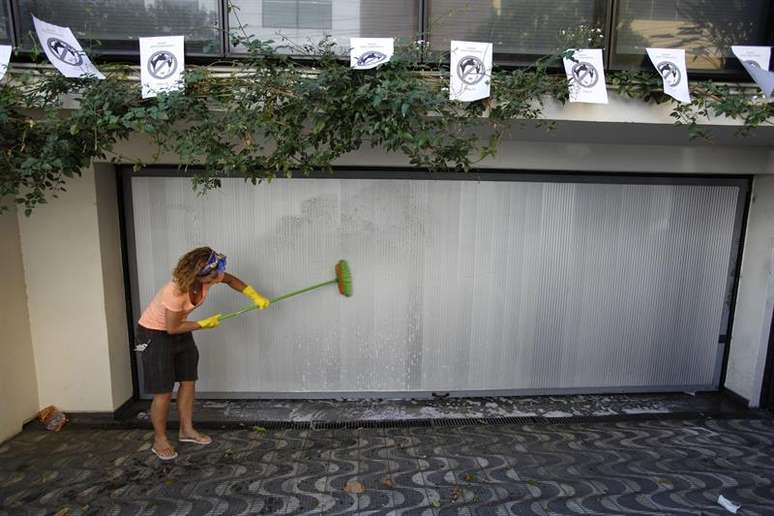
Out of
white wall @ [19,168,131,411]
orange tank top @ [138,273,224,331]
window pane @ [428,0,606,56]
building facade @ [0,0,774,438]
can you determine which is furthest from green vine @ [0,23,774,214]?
orange tank top @ [138,273,224,331]

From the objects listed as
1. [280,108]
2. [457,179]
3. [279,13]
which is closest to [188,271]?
[280,108]

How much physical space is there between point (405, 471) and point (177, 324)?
196cm

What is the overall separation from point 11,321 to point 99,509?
1.77m

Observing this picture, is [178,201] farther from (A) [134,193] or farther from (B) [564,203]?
(B) [564,203]

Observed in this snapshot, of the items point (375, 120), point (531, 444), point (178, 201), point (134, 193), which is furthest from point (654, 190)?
point (134, 193)

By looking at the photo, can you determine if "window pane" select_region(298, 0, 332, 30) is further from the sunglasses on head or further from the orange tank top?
the orange tank top

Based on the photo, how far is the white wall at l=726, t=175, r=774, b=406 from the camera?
165 inches

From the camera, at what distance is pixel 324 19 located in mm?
3246

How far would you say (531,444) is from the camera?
375 centimetres

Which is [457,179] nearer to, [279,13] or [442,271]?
[442,271]

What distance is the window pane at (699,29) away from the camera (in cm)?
327

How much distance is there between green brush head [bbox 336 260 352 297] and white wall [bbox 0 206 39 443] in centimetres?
259

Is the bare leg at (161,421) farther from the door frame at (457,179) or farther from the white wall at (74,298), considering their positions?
the door frame at (457,179)

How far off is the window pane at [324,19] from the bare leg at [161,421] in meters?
2.61
